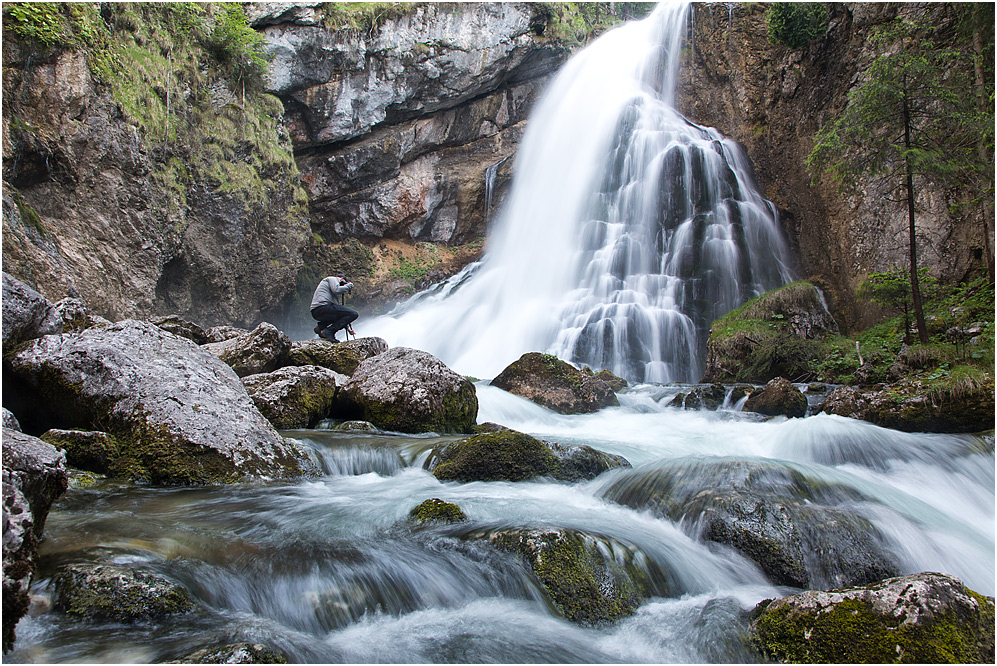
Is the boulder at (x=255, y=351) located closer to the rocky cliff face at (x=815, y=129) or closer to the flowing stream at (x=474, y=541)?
the flowing stream at (x=474, y=541)

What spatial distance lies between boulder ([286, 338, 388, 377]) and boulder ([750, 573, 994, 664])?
716 cm

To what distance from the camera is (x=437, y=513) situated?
13.5 feet

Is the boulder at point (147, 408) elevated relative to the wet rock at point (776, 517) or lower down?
elevated

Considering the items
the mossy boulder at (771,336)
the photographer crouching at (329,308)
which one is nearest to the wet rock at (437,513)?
the photographer crouching at (329,308)

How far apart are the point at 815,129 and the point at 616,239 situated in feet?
19.8

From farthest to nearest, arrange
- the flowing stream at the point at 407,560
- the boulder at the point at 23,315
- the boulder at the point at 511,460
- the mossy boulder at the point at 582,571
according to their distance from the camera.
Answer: the boulder at the point at 511,460 → the boulder at the point at 23,315 → the mossy boulder at the point at 582,571 → the flowing stream at the point at 407,560

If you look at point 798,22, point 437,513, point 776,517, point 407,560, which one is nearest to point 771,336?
point 776,517

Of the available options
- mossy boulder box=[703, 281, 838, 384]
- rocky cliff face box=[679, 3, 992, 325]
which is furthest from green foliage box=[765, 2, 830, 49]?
mossy boulder box=[703, 281, 838, 384]

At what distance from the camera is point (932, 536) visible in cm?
414

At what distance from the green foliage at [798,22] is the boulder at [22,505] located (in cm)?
1863

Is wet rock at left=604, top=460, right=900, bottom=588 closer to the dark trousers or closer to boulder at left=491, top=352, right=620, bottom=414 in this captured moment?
boulder at left=491, top=352, right=620, bottom=414

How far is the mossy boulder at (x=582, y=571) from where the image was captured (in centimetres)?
312

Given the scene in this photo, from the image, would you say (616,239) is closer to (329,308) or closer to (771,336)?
(771,336)

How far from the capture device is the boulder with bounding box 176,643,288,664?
87.0 inches
